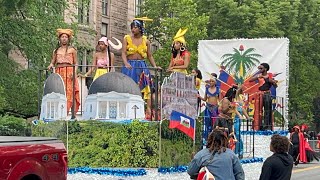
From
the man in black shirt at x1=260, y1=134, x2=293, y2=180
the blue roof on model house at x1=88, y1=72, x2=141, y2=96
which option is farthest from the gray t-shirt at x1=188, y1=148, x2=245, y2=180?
the blue roof on model house at x1=88, y1=72, x2=141, y2=96

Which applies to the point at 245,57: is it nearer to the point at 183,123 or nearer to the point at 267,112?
the point at 267,112

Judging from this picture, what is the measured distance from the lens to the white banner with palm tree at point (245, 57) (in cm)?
2241

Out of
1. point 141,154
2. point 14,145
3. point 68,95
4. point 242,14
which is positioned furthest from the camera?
point 242,14

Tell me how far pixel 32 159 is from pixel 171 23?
31957 millimetres

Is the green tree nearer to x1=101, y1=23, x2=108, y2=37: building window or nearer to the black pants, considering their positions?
x1=101, y1=23, x2=108, y2=37: building window

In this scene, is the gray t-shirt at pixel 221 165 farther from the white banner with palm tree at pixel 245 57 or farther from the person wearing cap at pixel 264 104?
the white banner with palm tree at pixel 245 57

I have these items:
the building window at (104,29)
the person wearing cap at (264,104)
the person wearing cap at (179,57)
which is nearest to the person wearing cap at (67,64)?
the person wearing cap at (179,57)

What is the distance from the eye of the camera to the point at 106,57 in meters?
14.9

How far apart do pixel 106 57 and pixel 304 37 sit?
29.9m

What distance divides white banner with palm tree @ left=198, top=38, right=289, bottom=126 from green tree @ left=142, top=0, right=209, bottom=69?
44.9 feet

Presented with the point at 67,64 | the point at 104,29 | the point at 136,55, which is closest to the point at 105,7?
the point at 104,29

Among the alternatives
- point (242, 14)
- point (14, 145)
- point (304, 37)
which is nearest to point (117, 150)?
point (14, 145)

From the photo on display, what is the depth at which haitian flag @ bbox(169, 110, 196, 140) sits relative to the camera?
13719mm

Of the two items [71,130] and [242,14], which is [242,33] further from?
[71,130]
